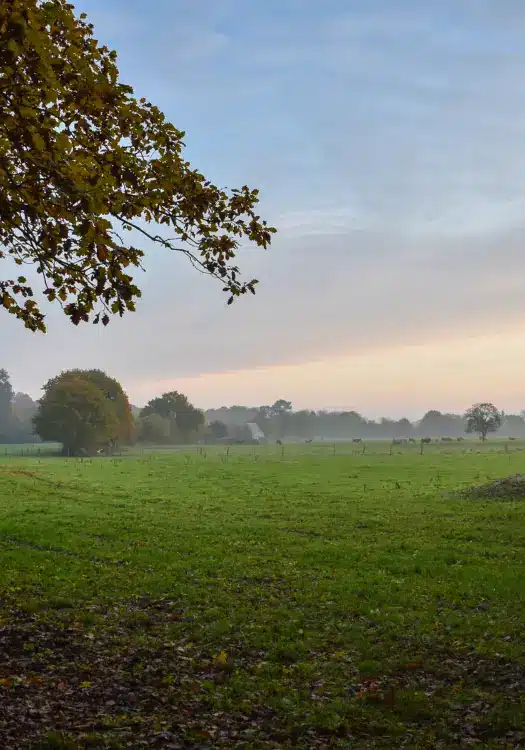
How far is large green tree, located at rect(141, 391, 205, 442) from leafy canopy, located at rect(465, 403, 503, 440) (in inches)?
2406

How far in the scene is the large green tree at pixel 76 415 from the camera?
9131cm

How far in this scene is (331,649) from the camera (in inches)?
442

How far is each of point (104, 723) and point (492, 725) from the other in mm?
5318

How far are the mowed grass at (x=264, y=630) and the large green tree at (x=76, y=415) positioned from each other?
67.7m

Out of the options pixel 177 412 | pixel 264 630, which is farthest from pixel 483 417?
pixel 264 630

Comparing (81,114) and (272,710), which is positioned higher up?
(81,114)

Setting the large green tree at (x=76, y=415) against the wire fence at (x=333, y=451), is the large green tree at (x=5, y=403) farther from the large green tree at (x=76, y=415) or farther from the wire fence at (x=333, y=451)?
the large green tree at (x=76, y=415)

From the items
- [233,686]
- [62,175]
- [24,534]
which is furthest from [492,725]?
[24,534]

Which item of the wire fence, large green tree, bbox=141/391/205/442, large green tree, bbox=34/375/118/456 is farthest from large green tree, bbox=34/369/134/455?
large green tree, bbox=141/391/205/442

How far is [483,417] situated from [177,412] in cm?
6749

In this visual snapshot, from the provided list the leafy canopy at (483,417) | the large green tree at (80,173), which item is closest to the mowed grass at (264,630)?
the large green tree at (80,173)

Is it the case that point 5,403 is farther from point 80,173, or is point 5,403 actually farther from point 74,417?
point 80,173

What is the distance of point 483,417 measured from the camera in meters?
124

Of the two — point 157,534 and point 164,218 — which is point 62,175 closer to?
point 164,218
